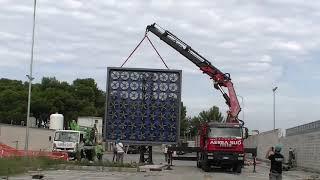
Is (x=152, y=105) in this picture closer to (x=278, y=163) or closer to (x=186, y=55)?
(x=186, y=55)

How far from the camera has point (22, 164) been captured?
2867 centimetres

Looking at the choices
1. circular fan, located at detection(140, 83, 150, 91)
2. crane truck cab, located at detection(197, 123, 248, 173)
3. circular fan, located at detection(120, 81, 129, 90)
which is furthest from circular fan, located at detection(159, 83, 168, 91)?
crane truck cab, located at detection(197, 123, 248, 173)

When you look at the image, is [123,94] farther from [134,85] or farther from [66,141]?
[66,141]

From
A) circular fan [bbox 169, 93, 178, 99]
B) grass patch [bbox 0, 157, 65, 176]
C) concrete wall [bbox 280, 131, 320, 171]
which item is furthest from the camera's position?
concrete wall [bbox 280, 131, 320, 171]

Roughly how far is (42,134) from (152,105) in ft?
113

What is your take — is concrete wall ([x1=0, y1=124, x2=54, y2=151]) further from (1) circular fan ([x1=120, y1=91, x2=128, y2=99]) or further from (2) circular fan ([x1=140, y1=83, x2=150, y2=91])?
(2) circular fan ([x1=140, y1=83, x2=150, y2=91])

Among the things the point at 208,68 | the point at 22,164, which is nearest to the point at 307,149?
the point at 208,68

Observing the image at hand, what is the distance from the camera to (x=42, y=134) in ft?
224

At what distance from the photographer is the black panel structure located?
36.7m

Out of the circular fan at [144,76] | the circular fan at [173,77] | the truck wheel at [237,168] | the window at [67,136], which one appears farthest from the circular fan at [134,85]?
the window at [67,136]

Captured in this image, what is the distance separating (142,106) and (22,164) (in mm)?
10123

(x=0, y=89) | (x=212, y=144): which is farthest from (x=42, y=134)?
(x=0, y=89)

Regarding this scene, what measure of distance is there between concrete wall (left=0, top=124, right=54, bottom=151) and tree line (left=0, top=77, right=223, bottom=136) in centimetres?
3000

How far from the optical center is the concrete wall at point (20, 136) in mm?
58819
